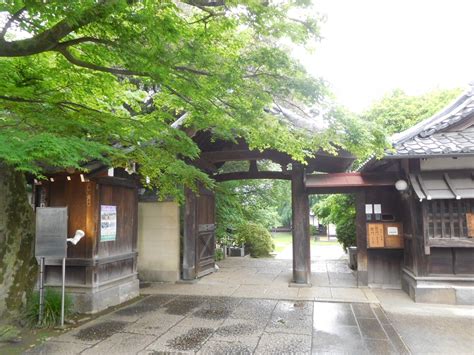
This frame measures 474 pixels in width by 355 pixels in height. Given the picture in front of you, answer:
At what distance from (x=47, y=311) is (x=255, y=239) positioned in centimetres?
1246

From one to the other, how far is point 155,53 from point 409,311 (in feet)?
23.0

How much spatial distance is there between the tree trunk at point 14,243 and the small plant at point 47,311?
368mm

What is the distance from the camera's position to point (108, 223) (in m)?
8.20

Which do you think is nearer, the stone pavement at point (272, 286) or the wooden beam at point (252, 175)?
the stone pavement at point (272, 286)

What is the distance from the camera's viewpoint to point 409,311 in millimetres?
7652

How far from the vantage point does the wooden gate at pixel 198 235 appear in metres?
11.0

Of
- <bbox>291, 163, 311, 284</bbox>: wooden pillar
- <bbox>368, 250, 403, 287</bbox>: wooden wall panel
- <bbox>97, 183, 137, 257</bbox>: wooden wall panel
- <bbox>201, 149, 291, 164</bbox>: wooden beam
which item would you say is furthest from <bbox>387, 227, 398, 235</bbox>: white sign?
<bbox>97, 183, 137, 257</bbox>: wooden wall panel

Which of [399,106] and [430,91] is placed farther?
[430,91]

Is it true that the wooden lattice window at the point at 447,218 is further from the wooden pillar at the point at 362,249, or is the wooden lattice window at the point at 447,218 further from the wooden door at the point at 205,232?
the wooden door at the point at 205,232

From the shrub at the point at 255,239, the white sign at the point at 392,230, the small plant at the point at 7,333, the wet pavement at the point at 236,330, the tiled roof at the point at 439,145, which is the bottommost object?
the wet pavement at the point at 236,330

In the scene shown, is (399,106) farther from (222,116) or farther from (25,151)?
(25,151)

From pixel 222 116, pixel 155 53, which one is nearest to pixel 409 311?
pixel 222 116

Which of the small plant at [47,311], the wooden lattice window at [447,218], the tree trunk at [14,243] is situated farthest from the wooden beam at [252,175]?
the tree trunk at [14,243]

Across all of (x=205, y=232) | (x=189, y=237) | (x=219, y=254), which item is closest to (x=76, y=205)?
(x=189, y=237)
